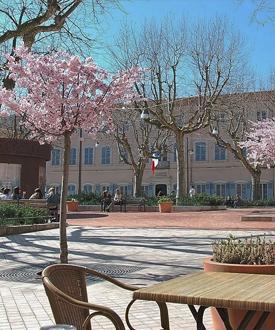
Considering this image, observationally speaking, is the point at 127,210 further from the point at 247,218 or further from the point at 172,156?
the point at 172,156

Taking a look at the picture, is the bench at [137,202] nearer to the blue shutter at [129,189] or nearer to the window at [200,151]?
the window at [200,151]

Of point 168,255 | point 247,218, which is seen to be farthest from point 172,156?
point 168,255

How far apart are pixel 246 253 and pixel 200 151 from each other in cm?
5499

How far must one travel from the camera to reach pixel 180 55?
35.7m

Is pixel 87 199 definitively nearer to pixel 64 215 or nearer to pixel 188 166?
pixel 188 166

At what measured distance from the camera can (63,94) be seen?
9.32 meters

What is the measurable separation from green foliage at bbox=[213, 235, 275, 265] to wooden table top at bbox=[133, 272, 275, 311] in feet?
2.74

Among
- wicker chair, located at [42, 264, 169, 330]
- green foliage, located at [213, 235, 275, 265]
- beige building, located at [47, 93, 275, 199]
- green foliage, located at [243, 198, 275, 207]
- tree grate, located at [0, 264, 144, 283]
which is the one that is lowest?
tree grate, located at [0, 264, 144, 283]

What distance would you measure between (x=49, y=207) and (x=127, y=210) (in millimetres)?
13794

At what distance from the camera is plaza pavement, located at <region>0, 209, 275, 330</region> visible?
6.12 m

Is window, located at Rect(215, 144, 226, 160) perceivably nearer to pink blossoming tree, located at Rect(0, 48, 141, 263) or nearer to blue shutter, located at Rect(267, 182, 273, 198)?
blue shutter, located at Rect(267, 182, 273, 198)

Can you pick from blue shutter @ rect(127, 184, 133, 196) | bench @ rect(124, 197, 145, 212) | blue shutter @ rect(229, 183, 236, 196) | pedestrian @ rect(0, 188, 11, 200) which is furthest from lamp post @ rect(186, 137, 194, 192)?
pedestrian @ rect(0, 188, 11, 200)

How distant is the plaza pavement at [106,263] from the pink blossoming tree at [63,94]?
1375mm

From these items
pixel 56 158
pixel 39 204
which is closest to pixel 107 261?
pixel 39 204
